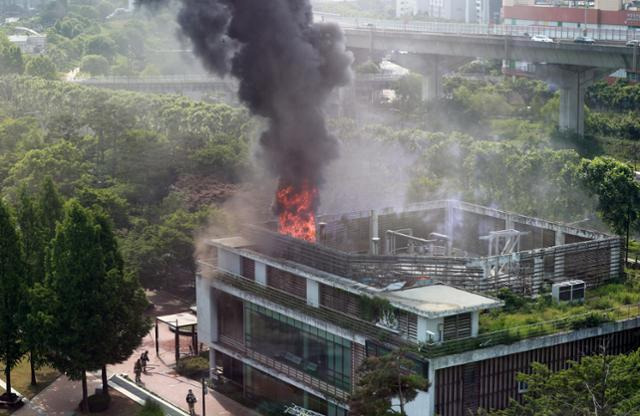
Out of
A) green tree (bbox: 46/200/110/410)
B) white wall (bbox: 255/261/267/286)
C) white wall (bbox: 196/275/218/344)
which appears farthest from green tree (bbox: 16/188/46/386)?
white wall (bbox: 255/261/267/286)

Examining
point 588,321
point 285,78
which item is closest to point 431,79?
point 285,78

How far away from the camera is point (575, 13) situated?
443ft

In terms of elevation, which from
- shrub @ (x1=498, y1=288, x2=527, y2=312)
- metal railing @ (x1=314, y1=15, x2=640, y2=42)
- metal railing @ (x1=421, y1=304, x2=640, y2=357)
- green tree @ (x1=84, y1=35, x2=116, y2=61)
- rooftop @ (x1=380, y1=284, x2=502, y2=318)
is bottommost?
metal railing @ (x1=421, y1=304, x2=640, y2=357)

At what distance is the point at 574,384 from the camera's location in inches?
1517

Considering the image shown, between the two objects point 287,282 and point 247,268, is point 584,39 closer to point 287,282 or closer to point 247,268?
point 247,268

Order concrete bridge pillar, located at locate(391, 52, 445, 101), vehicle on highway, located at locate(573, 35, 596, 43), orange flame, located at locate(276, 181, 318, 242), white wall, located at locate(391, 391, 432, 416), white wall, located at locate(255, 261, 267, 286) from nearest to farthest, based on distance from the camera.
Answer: white wall, located at locate(391, 391, 432, 416) < white wall, located at locate(255, 261, 267, 286) < orange flame, located at locate(276, 181, 318, 242) < vehicle on highway, located at locate(573, 35, 596, 43) < concrete bridge pillar, located at locate(391, 52, 445, 101)

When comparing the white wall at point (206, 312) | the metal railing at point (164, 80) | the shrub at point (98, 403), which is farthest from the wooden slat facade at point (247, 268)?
the metal railing at point (164, 80)

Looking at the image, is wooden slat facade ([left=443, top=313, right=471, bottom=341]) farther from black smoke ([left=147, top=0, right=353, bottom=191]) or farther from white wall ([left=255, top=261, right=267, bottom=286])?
black smoke ([left=147, top=0, right=353, bottom=191])

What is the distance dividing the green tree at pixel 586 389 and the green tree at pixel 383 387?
10.1 feet

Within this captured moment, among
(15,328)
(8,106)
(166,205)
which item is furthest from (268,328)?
(8,106)

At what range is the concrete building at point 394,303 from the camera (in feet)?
141

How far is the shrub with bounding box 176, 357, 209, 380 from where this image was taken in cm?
5547

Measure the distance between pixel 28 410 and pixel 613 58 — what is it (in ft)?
192

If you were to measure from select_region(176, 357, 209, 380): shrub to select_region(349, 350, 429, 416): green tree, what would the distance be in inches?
711
